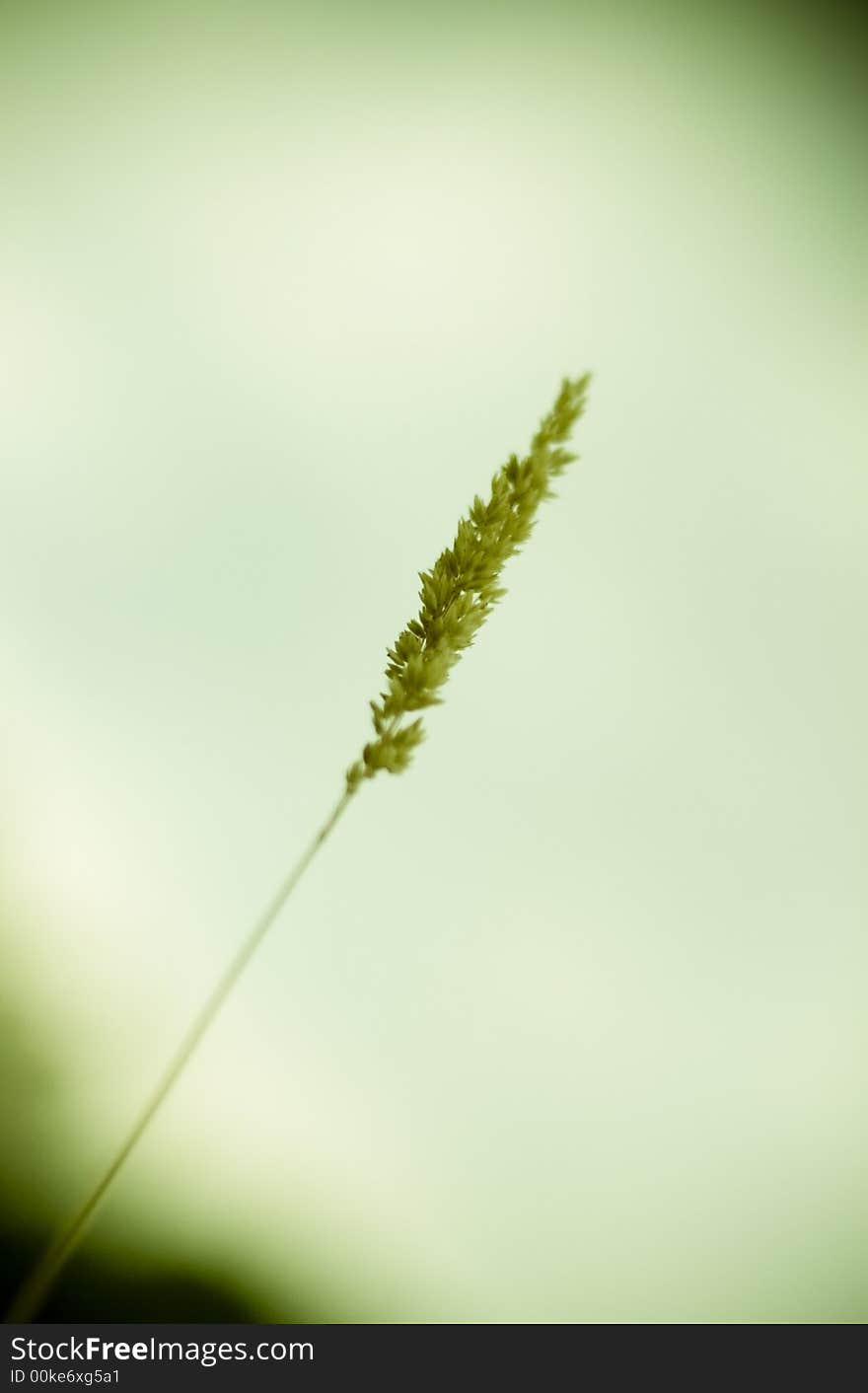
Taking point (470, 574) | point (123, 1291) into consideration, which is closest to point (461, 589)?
point (470, 574)

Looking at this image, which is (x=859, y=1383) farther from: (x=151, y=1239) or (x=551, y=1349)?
(x=151, y=1239)

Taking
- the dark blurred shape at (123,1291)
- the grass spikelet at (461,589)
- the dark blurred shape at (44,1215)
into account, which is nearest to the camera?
the grass spikelet at (461,589)

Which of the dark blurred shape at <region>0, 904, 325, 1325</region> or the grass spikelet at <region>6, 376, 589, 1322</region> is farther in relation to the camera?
the dark blurred shape at <region>0, 904, 325, 1325</region>

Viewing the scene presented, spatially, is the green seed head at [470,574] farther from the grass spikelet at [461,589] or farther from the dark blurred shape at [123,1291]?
the dark blurred shape at [123,1291]

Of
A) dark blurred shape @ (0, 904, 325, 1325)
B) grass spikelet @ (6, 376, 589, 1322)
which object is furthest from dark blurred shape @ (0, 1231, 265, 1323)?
grass spikelet @ (6, 376, 589, 1322)

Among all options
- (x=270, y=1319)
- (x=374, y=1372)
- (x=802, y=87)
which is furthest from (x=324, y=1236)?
(x=802, y=87)

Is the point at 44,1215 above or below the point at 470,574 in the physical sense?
below

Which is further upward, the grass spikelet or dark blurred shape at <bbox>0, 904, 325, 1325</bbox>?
the grass spikelet

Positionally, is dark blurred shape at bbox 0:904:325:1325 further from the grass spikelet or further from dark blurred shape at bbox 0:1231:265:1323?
the grass spikelet

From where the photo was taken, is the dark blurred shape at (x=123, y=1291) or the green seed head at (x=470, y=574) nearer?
the green seed head at (x=470, y=574)

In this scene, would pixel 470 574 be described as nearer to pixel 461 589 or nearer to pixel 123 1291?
pixel 461 589

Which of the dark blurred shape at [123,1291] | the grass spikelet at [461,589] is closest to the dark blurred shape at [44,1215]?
the dark blurred shape at [123,1291]
